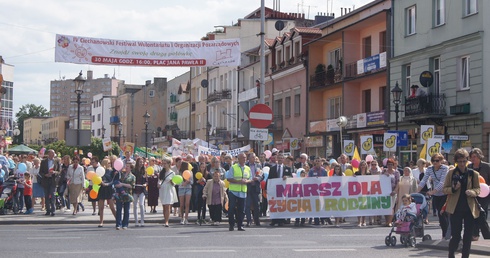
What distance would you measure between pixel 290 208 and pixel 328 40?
27807 mm

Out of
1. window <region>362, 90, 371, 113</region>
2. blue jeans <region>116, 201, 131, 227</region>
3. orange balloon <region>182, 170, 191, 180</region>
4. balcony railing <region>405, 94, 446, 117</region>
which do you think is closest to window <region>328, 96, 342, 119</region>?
window <region>362, 90, 371, 113</region>

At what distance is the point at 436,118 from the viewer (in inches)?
1385

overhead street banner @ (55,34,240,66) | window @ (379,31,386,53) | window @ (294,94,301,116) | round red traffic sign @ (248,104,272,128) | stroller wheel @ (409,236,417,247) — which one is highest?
window @ (379,31,386,53)

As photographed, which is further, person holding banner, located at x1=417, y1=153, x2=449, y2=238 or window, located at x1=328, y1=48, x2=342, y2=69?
window, located at x1=328, y1=48, x2=342, y2=69

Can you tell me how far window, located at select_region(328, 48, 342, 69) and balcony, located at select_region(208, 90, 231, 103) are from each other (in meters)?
22.4

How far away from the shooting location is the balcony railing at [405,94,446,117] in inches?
1384

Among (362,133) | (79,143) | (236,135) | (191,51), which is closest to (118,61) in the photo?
(191,51)

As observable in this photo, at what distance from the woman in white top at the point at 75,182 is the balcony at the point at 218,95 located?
4613 centimetres

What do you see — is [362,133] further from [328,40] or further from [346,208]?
[346,208]

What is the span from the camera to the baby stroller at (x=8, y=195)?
24.4 meters

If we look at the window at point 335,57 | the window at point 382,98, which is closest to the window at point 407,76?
the window at point 382,98

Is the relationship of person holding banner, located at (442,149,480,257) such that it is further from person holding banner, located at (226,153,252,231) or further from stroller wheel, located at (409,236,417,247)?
person holding banner, located at (226,153,252,231)

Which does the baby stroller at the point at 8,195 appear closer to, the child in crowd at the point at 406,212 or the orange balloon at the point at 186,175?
the orange balloon at the point at 186,175

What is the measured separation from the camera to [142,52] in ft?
85.1
